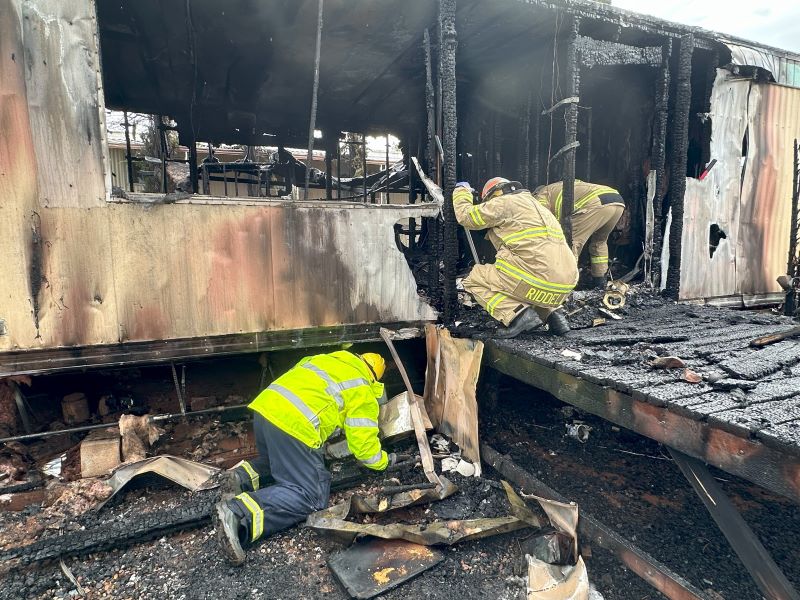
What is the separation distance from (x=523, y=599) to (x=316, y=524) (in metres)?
1.35

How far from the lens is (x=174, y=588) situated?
2705 millimetres

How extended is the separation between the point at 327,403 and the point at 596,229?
141 inches

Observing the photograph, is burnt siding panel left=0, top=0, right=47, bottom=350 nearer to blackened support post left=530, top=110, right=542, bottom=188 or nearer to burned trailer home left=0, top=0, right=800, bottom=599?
burned trailer home left=0, top=0, right=800, bottom=599

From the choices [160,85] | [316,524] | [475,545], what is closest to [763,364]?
[475,545]

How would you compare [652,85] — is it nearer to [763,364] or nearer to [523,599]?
[763,364]

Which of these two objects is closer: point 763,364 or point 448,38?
point 763,364

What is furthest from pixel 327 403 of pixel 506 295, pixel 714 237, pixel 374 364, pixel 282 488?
pixel 714 237

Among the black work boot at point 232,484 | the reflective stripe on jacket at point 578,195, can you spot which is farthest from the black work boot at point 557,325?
the black work boot at point 232,484

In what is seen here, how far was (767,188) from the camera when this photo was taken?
20.0ft

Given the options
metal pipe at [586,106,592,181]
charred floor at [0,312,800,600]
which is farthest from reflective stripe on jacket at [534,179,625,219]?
charred floor at [0,312,800,600]

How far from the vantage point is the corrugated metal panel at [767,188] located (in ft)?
19.4

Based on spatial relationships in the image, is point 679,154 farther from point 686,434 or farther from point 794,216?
point 686,434

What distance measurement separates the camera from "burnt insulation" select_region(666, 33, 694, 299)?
5.10 m

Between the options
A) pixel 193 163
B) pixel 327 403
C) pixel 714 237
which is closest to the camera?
pixel 327 403
